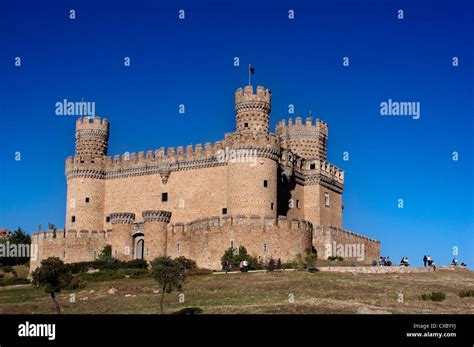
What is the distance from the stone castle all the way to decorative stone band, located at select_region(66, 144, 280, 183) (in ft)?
0.25

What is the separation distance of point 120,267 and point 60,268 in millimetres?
18808

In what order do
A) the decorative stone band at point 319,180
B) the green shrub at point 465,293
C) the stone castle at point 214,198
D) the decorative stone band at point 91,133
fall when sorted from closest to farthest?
the green shrub at point 465,293 < the stone castle at point 214,198 < the decorative stone band at point 319,180 < the decorative stone band at point 91,133

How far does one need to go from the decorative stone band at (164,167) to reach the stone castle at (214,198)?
8 cm

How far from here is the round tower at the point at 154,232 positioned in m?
56.2

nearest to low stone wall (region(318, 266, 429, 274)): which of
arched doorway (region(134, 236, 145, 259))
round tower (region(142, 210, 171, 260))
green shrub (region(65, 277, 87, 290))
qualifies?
round tower (region(142, 210, 171, 260))

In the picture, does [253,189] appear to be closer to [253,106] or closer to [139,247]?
[253,106]

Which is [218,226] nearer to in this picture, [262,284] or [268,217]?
[268,217]

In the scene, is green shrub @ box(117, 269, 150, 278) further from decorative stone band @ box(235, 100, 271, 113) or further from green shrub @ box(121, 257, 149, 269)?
decorative stone band @ box(235, 100, 271, 113)

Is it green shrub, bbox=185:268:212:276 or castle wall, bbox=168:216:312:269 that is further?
castle wall, bbox=168:216:312:269

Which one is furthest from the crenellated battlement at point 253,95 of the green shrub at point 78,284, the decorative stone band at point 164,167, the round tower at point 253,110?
the green shrub at point 78,284

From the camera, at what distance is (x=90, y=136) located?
65562mm

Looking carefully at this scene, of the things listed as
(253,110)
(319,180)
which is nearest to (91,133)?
(253,110)

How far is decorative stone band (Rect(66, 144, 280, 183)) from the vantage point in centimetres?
5534

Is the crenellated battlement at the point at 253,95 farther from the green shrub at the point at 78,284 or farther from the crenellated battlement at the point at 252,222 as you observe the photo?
the green shrub at the point at 78,284
